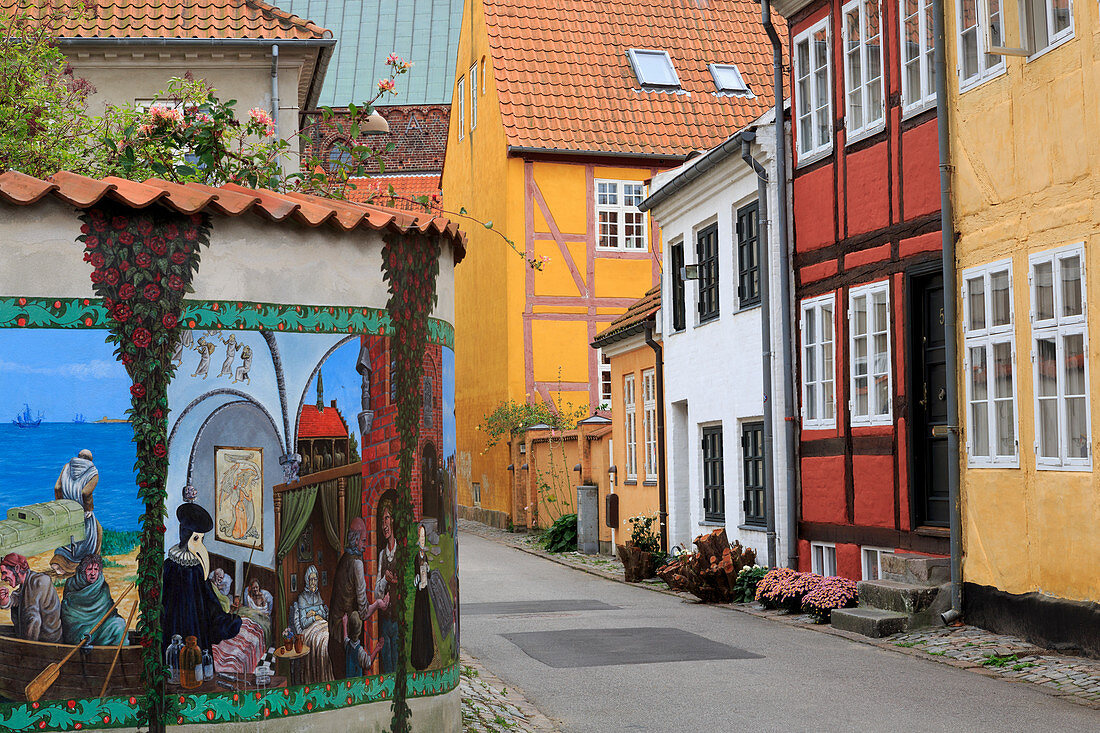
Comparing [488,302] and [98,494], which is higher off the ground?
[488,302]

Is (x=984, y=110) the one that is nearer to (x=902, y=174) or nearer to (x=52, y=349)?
(x=902, y=174)

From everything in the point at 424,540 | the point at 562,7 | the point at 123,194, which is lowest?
the point at 424,540

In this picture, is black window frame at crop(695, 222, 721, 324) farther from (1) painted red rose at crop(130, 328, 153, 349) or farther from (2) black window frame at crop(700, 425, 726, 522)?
(1) painted red rose at crop(130, 328, 153, 349)

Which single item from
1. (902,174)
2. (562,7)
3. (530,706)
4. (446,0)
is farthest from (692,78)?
(446,0)

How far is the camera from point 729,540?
61.3ft

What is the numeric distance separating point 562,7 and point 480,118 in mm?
3401

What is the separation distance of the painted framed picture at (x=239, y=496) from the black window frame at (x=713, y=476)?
41.8ft

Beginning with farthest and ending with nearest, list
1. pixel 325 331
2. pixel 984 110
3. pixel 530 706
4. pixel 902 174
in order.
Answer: pixel 902 174 → pixel 984 110 → pixel 530 706 → pixel 325 331

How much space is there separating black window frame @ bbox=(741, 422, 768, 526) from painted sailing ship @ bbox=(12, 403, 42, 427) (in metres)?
11.9

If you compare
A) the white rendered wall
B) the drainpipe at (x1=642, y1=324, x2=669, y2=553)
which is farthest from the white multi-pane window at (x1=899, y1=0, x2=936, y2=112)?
the drainpipe at (x1=642, y1=324, x2=669, y2=553)

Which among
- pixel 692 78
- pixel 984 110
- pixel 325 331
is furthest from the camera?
pixel 692 78

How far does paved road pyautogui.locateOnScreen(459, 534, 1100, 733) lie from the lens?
8719mm

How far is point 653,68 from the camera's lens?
107ft

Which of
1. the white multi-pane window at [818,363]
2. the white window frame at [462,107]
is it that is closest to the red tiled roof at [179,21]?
the white multi-pane window at [818,363]
